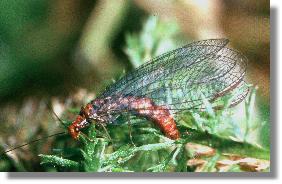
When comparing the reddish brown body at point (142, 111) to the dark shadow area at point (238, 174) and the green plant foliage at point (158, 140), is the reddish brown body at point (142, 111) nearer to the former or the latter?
the green plant foliage at point (158, 140)

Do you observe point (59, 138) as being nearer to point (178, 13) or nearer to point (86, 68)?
point (86, 68)

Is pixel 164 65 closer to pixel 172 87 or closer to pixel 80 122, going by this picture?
pixel 172 87

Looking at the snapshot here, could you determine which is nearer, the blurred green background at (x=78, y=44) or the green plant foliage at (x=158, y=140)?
the green plant foliage at (x=158, y=140)

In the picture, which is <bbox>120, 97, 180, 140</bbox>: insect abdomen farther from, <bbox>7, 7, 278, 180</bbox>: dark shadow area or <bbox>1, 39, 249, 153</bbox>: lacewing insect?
<bbox>7, 7, 278, 180</bbox>: dark shadow area

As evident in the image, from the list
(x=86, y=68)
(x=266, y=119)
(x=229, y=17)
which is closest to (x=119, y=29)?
(x=86, y=68)

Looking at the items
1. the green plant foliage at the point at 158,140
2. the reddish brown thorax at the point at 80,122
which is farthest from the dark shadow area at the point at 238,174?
the reddish brown thorax at the point at 80,122

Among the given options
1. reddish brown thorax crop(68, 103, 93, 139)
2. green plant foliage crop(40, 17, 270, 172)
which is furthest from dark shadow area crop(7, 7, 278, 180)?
reddish brown thorax crop(68, 103, 93, 139)
